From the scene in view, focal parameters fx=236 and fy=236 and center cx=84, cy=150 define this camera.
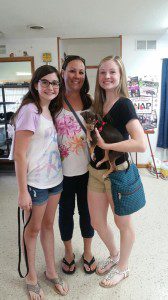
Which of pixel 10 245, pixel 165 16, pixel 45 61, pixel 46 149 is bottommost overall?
pixel 10 245

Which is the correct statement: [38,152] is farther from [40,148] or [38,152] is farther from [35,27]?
[35,27]

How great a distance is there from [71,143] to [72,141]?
0.5 inches

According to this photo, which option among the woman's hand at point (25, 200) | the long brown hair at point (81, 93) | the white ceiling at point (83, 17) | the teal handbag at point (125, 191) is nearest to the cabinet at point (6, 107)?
the white ceiling at point (83, 17)

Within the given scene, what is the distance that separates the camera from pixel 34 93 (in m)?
1.31

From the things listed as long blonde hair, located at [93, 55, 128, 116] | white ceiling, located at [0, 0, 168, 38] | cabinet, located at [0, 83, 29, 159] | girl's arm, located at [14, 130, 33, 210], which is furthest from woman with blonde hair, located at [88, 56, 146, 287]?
cabinet, located at [0, 83, 29, 159]

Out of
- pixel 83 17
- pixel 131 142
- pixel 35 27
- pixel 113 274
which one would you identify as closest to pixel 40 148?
pixel 131 142

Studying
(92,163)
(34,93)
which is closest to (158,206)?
(92,163)

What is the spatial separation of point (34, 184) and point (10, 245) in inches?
42.1

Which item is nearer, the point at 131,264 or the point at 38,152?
the point at 38,152

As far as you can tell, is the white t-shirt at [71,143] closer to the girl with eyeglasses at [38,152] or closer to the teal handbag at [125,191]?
the girl with eyeglasses at [38,152]

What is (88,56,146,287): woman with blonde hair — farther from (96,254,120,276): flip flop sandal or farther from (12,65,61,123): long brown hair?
(12,65,61,123): long brown hair

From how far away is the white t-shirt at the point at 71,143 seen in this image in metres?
1.40

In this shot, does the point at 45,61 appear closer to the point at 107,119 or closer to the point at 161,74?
the point at 161,74

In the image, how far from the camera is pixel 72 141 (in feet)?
4.64
